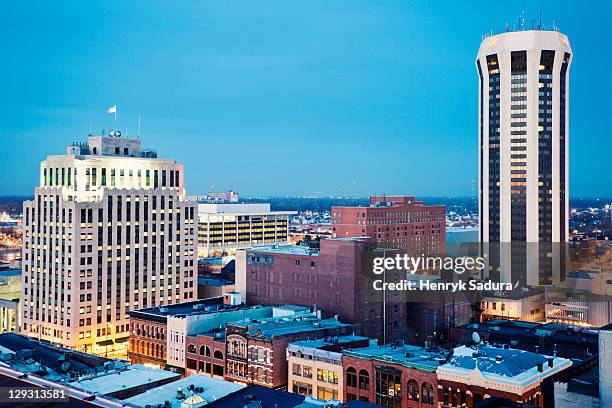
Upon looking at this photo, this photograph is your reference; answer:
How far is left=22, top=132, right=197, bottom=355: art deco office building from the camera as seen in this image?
146000mm

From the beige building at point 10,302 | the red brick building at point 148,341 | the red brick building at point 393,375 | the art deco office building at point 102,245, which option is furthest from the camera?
the beige building at point 10,302

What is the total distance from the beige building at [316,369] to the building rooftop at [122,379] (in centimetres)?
1714

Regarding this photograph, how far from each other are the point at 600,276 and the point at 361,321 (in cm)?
7903

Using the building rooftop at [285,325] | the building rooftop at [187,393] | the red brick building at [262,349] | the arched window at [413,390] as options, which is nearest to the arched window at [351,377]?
the arched window at [413,390]

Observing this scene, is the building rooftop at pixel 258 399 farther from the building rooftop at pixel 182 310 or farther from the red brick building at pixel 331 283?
the building rooftop at pixel 182 310

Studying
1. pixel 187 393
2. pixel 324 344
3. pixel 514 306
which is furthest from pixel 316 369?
pixel 514 306

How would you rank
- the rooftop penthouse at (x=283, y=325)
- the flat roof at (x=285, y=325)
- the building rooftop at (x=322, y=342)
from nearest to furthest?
1. the building rooftop at (x=322, y=342)
2. the rooftop penthouse at (x=283, y=325)
3. the flat roof at (x=285, y=325)

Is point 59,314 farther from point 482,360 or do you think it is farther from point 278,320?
point 482,360

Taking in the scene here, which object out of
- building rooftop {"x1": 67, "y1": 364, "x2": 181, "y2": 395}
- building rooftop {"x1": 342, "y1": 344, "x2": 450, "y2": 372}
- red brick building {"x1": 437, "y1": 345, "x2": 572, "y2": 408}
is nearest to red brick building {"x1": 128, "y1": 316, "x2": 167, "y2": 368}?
building rooftop {"x1": 67, "y1": 364, "x2": 181, "y2": 395}

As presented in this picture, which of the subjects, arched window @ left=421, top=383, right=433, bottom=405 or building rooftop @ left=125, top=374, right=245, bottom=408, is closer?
building rooftop @ left=125, top=374, right=245, bottom=408

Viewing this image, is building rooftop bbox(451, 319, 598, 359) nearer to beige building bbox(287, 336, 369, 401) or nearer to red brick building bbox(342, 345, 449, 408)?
red brick building bbox(342, 345, 449, 408)

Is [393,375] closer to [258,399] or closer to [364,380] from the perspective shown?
[364,380]

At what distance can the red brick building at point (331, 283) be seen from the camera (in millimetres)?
122688

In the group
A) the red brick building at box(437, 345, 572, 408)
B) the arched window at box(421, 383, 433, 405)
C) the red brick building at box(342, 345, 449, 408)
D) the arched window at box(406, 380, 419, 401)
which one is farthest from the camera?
the arched window at box(406, 380, 419, 401)
